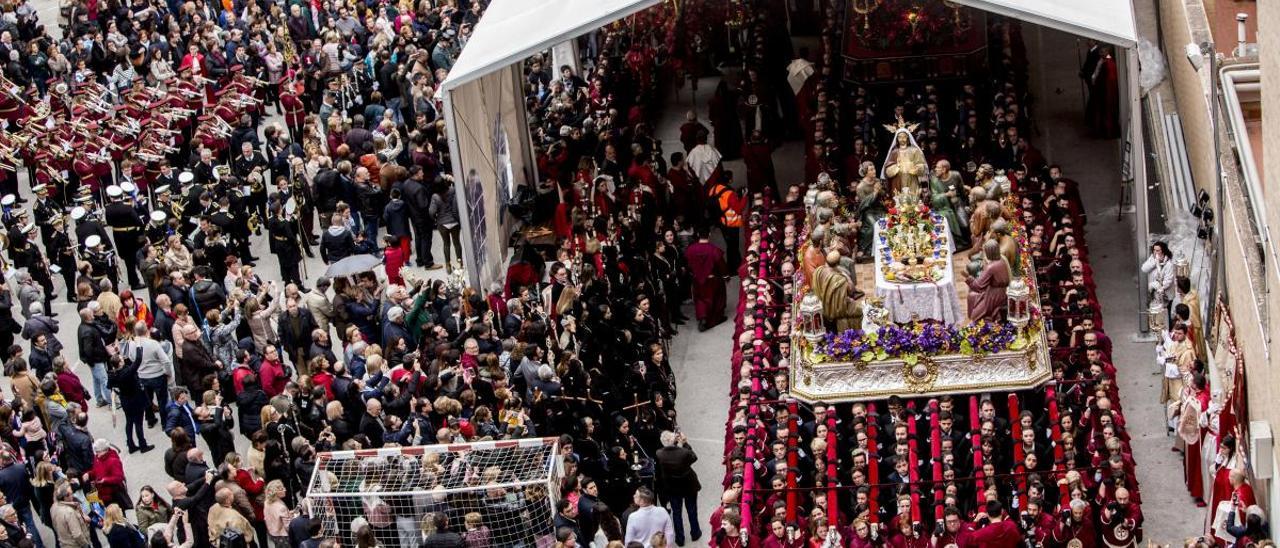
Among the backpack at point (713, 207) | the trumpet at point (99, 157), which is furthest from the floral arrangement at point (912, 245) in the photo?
the trumpet at point (99, 157)

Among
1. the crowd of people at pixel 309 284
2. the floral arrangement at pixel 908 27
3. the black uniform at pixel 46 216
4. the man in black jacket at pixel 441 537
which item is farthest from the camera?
the floral arrangement at pixel 908 27

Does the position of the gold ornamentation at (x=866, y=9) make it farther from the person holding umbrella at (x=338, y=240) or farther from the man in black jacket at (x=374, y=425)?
the man in black jacket at (x=374, y=425)

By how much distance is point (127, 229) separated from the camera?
3147cm

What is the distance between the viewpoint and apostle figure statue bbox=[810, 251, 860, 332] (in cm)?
2644

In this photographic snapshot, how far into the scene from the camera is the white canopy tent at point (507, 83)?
2812 centimetres

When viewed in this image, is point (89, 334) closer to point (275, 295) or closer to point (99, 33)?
point (275, 295)

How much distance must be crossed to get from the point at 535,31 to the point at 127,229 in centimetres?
646

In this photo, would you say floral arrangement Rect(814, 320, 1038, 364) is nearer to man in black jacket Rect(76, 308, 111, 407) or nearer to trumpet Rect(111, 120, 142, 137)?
man in black jacket Rect(76, 308, 111, 407)

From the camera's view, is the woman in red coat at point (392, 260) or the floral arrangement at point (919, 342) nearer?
the floral arrangement at point (919, 342)

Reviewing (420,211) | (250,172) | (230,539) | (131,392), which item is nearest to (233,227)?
(250,172)

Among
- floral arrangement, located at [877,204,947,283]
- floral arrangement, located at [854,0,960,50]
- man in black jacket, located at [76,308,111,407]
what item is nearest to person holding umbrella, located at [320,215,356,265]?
man in black jacket, located at [76,308,111,407]

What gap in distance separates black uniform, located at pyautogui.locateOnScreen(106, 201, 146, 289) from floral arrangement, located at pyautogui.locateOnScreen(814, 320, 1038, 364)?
34.6 ft

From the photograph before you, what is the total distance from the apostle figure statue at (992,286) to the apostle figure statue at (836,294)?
1385 millimetres

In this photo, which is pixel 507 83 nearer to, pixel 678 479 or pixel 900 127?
pixel 900 127
